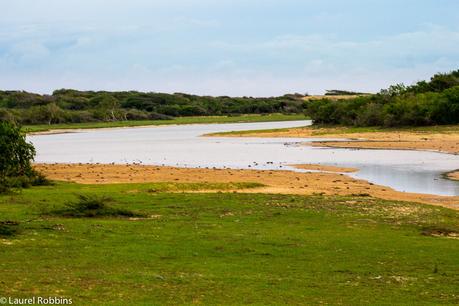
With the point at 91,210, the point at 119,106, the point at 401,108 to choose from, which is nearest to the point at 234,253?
the point at 91,210

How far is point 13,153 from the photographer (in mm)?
28172

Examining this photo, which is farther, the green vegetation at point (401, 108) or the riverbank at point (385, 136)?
the green vegetation at point (401, 108)

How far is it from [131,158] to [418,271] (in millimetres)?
41913

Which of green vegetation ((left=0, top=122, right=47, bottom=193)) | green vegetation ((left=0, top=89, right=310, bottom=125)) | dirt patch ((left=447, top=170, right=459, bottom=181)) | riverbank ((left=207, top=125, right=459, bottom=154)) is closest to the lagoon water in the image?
dirt patch ((left=447, top=170, right=459, bottom=181))

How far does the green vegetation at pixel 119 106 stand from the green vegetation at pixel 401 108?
4892 cm

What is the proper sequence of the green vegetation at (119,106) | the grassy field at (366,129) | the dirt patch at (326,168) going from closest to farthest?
the dirt patch at (326,168) → the grassy field at (366,129) → the green vegetation at (119,106)

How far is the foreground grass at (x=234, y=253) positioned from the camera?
37.0 ft

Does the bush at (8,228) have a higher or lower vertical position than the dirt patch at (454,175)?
higher

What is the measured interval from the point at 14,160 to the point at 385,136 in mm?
47345

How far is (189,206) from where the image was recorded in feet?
74.2

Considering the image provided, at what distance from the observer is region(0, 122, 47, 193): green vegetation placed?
89.0 ft

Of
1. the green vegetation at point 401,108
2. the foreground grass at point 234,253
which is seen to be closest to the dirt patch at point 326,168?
the foreground grass at point 234,253

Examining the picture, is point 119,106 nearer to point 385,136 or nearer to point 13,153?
point 385,136

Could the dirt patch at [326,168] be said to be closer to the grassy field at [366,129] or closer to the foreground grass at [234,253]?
the foreground grass at [234,253]
